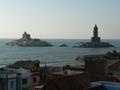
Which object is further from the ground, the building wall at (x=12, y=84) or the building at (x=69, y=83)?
the building at (x=69, y=83)

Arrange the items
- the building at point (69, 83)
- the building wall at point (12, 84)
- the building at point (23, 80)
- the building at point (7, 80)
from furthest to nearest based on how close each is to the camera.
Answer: the building at point (23, 80) → the building wall at point (12, 84) → the building at point (7, 80) → the building at point (69, 83)

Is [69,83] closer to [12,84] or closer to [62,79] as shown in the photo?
[62,79]

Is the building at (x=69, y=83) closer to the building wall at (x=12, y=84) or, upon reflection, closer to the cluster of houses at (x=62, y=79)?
the cluster of houses at (x=62, y=79)

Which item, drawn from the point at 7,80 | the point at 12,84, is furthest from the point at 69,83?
the point at 12,84

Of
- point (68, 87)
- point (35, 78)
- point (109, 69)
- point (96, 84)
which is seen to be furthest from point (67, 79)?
point (109, 69)

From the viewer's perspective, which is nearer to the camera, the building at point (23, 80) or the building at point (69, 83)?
the building at point (69, 83)

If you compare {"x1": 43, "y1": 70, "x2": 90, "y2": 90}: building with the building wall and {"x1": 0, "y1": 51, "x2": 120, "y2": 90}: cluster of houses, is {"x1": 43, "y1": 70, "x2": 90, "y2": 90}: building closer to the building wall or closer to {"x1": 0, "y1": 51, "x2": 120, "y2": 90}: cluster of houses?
{"x1": 0, "y1": 51, "x2": 120, "y2": 90}: cluster of houses

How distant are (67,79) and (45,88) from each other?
2218mm

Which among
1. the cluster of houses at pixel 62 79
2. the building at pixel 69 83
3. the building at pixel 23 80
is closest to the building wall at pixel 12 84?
the cluster of houses at pixel 62 79

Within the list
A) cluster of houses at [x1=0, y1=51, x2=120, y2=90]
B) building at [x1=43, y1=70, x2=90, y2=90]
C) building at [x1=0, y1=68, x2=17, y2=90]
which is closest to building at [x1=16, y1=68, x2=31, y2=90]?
cluster of houses at [x1=0, y1=51, x2=120, y2=90]

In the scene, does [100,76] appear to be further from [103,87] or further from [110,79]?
[103,87]

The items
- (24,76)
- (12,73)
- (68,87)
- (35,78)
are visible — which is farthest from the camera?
(35,78)

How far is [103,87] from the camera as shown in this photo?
1363 inches

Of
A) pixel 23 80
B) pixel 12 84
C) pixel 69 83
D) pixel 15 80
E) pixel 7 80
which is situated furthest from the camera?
pixel 23 80
